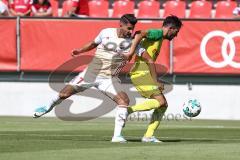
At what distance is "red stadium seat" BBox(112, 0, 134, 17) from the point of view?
78.9ft

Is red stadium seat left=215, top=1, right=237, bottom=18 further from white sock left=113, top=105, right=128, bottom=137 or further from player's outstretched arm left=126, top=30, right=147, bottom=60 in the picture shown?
white sock left=113, top=105, right=128, bottom=137

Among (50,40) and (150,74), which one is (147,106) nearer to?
(150,74)

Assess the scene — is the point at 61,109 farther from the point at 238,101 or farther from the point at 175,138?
the point at 175,138

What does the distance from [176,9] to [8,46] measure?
4.91m

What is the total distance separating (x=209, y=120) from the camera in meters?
20.9

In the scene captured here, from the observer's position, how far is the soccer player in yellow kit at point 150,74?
13.8 m

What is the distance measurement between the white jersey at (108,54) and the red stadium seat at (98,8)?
9833 millimetres

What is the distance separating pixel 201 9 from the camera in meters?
23.8

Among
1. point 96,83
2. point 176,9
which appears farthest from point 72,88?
point 176,9

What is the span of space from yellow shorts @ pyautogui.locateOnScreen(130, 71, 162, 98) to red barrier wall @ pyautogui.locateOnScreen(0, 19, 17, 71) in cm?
833

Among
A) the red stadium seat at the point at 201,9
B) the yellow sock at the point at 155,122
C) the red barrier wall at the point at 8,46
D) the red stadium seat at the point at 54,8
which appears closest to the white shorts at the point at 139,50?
the yellow sock at the point at 155,122

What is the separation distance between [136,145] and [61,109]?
8.84 meters

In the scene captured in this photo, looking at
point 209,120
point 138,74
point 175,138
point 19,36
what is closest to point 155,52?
point 138,74

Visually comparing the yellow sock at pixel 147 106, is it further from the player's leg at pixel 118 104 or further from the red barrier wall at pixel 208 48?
the red barrier wall at pixel 208 48
